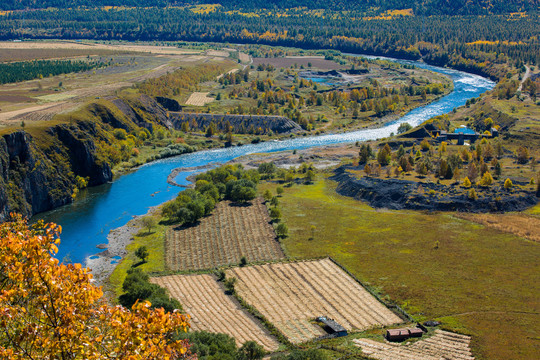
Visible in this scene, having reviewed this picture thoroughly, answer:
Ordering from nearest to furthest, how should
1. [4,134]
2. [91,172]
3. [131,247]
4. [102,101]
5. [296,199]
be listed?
[131,247] → [4,134] → [296,199] → [91,172] → [102,101]

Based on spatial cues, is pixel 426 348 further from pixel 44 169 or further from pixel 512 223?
pixel 44 169

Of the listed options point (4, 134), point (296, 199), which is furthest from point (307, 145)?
point (4, 134)

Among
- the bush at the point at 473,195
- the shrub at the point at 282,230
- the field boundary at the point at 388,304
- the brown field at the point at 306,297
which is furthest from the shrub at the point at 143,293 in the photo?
the bush at the point at 473,195

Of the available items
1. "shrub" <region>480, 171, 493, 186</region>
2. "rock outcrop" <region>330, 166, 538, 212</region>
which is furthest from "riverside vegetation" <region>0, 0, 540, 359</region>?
"shrub" <region>480, 171, 493, 186</region>

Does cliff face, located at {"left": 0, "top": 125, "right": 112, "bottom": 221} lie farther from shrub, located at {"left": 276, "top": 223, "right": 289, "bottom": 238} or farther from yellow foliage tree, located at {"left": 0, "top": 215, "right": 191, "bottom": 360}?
yellow foliage tree, located at {"left": 0, "top": 215, "right": 191, "bottom": 360}

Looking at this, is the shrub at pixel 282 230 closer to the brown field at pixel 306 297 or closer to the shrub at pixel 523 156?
the brown field at pixel 306 297

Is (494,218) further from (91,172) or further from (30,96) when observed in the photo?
(30,96)
